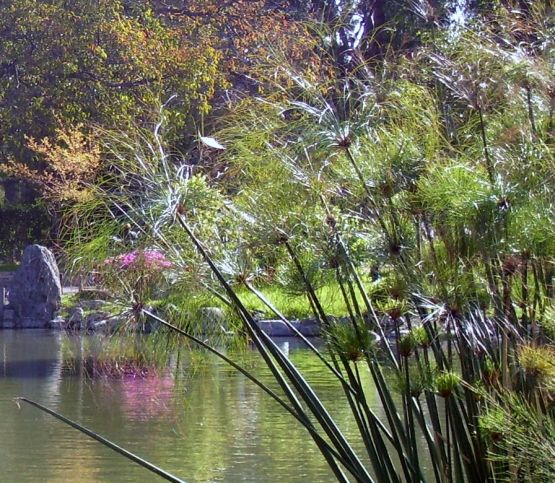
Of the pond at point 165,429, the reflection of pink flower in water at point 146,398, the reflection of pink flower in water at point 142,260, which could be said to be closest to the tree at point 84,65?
the pond at point 165,429

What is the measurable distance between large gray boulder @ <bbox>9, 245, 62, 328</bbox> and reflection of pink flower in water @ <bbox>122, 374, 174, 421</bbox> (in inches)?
294

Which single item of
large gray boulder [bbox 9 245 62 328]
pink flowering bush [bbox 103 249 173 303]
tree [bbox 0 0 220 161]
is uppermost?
tree [bbox 0 0 220 161]

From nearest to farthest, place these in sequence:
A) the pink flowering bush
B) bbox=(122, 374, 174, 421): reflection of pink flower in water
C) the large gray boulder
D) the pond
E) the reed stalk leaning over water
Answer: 1. the reed stalk leaning over water
2. the pink flowering bush
3. the pond
4. bbox=(122, 374, 174, 421): reflection of pink flower in water
5. the large gray boulder

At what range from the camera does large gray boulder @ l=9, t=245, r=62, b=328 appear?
689 inches

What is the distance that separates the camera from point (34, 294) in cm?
1777

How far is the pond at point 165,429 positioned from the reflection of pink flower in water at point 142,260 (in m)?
0.48

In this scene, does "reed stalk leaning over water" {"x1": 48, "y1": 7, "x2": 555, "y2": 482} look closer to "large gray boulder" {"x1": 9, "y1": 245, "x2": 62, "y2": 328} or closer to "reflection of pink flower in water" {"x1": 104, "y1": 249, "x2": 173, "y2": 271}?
"reflection of pink flower in water" {"x1": 104, "y1": 249, "x2": 173, "y2": 271}

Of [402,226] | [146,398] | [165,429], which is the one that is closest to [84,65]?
[146,398]

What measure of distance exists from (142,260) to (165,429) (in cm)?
415

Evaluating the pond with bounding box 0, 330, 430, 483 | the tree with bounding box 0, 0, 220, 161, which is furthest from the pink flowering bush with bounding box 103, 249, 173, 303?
the tree with bounding box 0, 0, 220, 161

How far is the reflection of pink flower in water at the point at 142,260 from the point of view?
3877 mm

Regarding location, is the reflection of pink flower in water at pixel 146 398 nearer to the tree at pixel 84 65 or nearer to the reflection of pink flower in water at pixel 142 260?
the reflection of pink flower in water at pixel 142 260

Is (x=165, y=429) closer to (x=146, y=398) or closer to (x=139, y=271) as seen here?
(x=146, y=398)

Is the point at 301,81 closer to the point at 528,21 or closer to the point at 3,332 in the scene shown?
the point at 528,21
